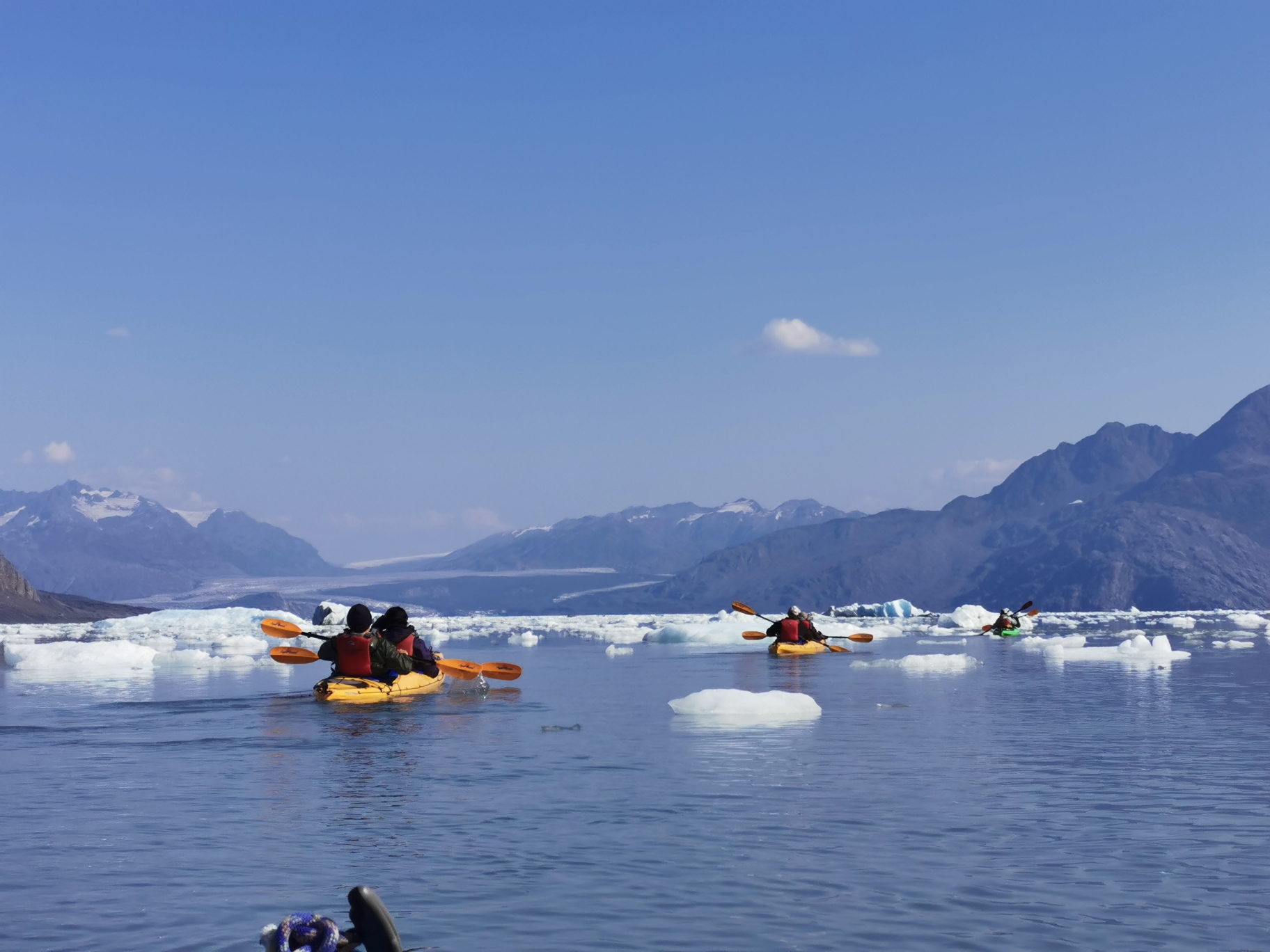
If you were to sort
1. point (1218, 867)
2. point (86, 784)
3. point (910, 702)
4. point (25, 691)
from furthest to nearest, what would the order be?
point (25, 691) < point (910, 702) < point (86, 784) < point (1218, 867)

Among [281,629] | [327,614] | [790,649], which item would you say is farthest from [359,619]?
[327,614]

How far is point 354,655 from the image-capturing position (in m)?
26.3

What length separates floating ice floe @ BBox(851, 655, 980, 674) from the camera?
40578 millimetres

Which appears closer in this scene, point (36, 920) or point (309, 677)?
point (36, 920)

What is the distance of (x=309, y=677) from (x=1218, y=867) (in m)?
33.1

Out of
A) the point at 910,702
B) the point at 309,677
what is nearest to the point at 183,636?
the point at 309,677

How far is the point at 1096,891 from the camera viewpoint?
33.8 feet

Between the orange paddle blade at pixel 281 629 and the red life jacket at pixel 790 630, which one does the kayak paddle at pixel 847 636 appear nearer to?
the red life jacket at pixel 790 630

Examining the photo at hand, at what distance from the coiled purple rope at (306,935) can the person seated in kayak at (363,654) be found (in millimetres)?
18476

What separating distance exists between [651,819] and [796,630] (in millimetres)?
38796

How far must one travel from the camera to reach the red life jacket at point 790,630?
51.6m

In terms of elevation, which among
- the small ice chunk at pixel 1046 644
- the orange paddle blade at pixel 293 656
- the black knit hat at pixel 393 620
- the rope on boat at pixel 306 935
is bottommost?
the small ice chunk at pixel 1046 644

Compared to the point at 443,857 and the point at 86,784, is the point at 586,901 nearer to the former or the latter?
the point at 443,857

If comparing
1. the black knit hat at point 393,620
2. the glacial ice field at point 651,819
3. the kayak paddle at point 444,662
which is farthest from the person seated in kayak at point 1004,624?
the black knit hat at point 393,620
